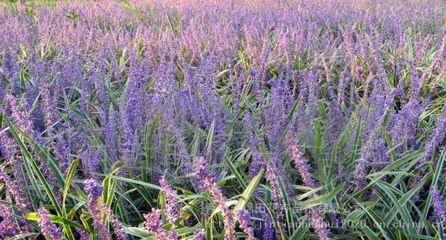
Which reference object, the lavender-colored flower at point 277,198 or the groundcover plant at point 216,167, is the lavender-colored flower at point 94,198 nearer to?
the groundcover plant at point 216,167

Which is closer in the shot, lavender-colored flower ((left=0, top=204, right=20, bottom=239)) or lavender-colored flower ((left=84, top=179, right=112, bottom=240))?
lavender-colored flower ((left=84, top=179, right=112, bottom=240))

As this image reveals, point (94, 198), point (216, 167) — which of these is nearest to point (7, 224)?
point (94, 198)

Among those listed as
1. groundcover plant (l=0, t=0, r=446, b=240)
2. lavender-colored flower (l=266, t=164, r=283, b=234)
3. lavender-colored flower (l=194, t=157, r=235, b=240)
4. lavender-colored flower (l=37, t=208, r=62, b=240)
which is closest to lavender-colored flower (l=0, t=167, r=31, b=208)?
groundcover plant (l=0, t=0, r=446, b=240)

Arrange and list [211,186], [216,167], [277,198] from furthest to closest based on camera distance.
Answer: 1. [216,167]
2. [277,198]
3. [211,186]

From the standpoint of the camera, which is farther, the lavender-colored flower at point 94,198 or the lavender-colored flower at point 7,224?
the lavender-colored flower at point 7,224

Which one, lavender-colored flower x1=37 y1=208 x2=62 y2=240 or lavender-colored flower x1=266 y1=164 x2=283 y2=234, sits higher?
lavender-colored flower x1=37 y1=208 x2=62 y2=240

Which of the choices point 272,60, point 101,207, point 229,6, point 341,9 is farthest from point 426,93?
point 229,6

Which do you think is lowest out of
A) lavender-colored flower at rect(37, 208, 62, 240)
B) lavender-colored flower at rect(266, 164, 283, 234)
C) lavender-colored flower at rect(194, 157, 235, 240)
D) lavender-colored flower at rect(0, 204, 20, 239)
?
lavender-colored flower at rect(0, 204, 20, 239)

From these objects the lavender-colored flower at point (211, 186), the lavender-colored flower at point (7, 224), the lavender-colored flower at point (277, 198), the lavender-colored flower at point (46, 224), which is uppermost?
the lavender-colored flower at point (211, 186)

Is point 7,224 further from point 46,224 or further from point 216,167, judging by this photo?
point 216,167

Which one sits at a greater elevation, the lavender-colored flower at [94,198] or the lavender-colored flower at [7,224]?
the lavender-colored flower at [94,198]

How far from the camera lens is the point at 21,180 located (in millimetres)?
1896

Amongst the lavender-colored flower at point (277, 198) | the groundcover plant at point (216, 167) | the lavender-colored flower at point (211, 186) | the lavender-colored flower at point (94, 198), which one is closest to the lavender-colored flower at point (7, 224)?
the groundcover plant at point (216, 167)

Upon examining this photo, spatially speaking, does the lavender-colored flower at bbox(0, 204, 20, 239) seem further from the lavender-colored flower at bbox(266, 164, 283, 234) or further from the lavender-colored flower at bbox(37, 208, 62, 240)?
the lavender-colored flower at bbox(266, 164, 283, 234)
